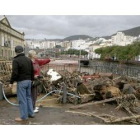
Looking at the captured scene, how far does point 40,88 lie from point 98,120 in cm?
403

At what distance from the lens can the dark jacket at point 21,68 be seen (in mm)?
4508

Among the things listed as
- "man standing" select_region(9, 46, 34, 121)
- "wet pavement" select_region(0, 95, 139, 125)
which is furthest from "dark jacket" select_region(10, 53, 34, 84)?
"wet pavement" select_region(0, 95, 139, 125)

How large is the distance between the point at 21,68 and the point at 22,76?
187mm

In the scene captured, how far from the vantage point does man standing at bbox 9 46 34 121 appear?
4.54 metres

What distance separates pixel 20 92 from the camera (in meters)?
4.73

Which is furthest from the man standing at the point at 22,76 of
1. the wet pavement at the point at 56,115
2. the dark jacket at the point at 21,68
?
the wet pavement at the point at 56,115

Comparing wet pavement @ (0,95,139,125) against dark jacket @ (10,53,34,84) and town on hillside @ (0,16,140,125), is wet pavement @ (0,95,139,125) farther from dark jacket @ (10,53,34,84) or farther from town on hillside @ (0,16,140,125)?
dark jacket @ (10,53,34,84)

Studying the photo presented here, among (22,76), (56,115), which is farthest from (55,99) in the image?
(22,76)

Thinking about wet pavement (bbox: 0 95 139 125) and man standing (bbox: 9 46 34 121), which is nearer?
man standing (bbox: 9 46 34 121)

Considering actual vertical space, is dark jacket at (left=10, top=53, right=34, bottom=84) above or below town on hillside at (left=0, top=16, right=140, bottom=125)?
above

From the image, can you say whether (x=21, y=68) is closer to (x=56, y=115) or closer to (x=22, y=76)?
(x=22, y=76)

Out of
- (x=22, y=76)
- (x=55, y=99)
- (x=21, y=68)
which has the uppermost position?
(x=21, y=68)

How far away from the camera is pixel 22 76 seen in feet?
15.3

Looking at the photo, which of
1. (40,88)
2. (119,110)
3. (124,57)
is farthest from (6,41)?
(119,110)
